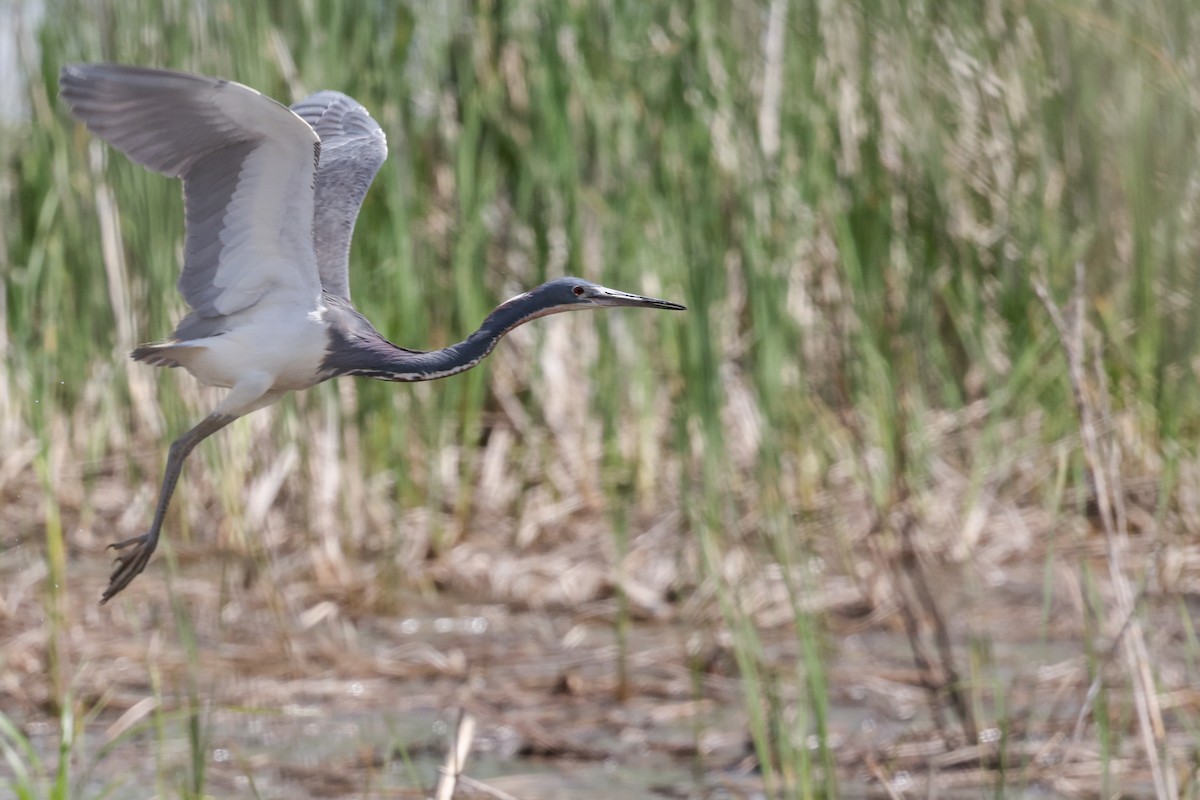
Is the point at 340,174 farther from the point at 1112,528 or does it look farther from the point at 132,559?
the point at 1112,528

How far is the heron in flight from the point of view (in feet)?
9.07

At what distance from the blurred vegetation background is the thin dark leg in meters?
1.26

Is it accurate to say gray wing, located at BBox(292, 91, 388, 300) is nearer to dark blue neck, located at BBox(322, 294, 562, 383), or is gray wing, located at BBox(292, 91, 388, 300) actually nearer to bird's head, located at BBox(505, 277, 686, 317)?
dark blue neck, located at BBox(322, 294, 562, 383)

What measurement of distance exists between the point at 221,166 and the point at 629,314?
103 inches

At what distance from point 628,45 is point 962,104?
1.03 metres

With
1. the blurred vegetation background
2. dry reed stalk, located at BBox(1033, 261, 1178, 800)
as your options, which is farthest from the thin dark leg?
dry reed stalk, located at BBox(1033, 261, 1178, 800)

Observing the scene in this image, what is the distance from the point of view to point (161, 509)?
289cm

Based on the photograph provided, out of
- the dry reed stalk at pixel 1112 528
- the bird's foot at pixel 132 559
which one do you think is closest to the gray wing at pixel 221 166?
the bird's foot at pixel 132 559

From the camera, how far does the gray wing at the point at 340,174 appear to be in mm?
3178

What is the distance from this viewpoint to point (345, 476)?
204 inches

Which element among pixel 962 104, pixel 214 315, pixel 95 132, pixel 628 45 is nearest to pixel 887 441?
pixel 962 104

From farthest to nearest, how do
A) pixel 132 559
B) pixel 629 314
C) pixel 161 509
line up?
pixel 629 314 → pixel 132 559 → pixel 161 509

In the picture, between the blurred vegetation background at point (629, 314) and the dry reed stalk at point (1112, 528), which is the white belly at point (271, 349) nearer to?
the dry reed stalk at point (1112, 528)

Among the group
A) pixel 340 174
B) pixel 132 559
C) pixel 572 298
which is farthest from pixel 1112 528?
pixel 132 559
